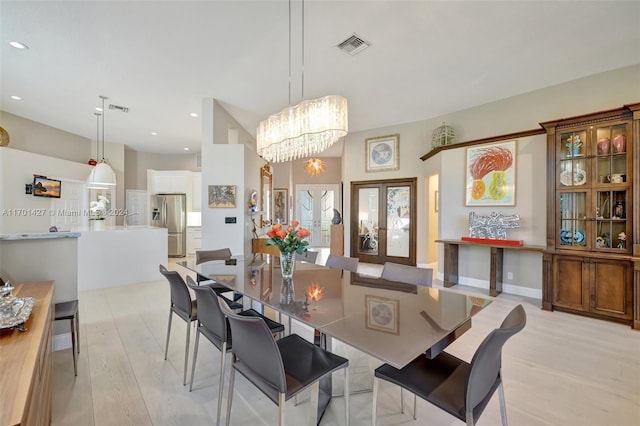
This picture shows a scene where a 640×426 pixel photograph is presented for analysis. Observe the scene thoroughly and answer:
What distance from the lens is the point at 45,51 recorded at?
3309 millimetres

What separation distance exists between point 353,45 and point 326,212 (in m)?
6.97

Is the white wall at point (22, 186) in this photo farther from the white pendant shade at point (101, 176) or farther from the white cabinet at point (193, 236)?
the white cabinet at point (193, 236)

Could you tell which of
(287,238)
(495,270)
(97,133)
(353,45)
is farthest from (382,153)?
(97,133)

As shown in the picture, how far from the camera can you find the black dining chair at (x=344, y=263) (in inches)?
115

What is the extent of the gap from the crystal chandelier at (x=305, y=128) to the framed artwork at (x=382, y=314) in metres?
1.57

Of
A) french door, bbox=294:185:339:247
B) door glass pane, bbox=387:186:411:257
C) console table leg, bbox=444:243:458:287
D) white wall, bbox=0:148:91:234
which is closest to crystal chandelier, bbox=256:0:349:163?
console table leg, bbox=444:243:458:287

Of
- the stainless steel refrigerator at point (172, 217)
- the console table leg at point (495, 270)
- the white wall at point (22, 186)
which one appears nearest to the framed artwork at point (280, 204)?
the stainless steel refrigerator at point (172, 217)

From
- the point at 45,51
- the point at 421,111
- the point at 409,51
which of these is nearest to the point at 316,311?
the point at 409,51

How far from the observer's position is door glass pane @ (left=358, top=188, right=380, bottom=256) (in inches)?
267

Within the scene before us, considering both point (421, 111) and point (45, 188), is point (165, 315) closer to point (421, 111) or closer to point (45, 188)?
point (45, 188)

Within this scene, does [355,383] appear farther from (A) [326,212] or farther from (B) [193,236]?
(A) [326,212]

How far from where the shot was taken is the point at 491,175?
4.57 metres

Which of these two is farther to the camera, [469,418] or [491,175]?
[491,175]

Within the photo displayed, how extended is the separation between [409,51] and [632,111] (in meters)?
2.51
